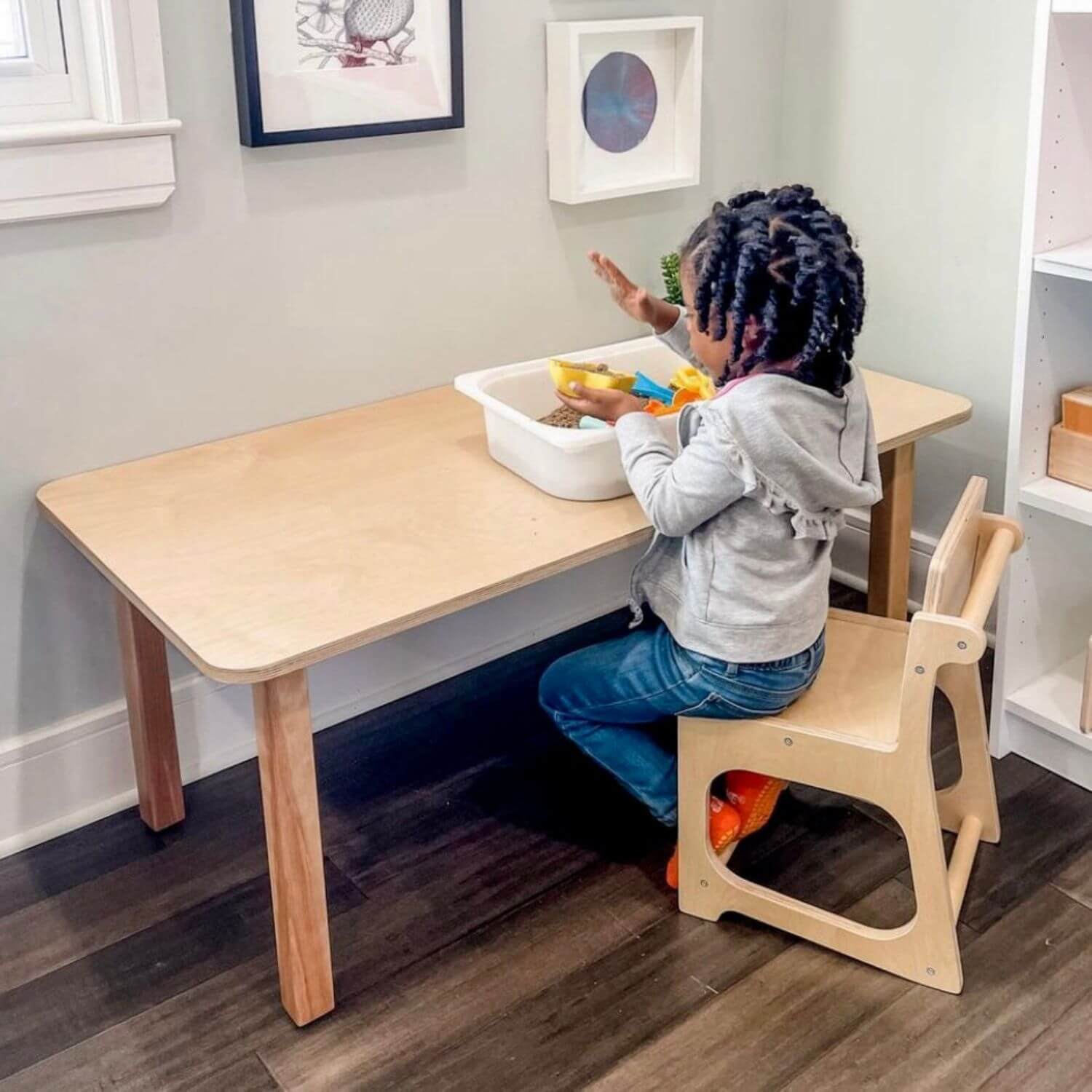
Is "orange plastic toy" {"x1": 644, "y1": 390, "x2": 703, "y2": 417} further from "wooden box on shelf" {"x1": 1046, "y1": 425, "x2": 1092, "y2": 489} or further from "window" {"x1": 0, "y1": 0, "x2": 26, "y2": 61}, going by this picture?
"window" {"x1": 0, "y1": 0, "x2": 26, "y2": 61}

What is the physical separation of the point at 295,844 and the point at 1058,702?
1.21 m

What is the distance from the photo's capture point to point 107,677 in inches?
78.6

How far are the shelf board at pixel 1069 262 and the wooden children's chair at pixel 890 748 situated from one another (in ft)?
1.12

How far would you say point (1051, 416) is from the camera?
200 centimetres

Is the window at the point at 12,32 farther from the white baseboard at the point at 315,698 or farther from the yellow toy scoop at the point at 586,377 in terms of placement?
the white baseboard at the point at 315,698

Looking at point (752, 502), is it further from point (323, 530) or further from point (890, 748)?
point (323, 530)

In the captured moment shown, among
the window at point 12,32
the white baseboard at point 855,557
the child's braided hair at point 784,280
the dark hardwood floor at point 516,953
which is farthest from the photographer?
the white baseboard at point 855,557

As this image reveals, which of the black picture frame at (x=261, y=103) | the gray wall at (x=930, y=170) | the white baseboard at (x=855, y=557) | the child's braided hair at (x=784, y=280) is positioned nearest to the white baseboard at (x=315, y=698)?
the white baseboard at (x=855, y=557)

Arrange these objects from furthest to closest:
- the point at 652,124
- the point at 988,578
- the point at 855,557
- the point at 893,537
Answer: the point at 855,557
the point at 652,124
the point at 893,537
the point at 988,578

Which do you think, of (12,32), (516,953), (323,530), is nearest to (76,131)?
(12,32)

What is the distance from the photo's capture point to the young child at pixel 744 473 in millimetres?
1487

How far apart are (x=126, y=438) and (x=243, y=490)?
0.69 feet

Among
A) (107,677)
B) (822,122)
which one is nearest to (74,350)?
(107,677)

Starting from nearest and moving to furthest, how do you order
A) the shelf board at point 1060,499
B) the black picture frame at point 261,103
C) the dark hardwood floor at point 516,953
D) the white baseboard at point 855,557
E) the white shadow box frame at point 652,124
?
the dark hardwood floor at point 516,953
the black picture frame at point 261,103
the shelf board at point 1060,499
the white shadow box frame at point 652,124
the white baseboard at point 855,557
